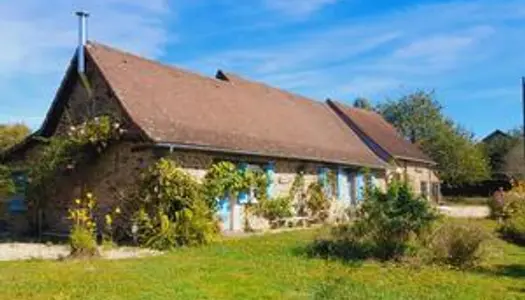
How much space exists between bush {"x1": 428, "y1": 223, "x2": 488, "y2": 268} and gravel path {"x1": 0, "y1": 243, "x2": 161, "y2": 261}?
6.07 metres

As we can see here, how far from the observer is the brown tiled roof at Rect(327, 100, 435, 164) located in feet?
104

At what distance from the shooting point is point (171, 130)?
16.9 metres

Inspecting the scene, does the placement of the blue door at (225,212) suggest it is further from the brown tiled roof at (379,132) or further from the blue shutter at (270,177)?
the brown tiled roof at (379,132)

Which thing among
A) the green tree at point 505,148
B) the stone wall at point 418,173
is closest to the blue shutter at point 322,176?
the stone wall at point 418,173

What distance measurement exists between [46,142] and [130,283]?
32.5 ft

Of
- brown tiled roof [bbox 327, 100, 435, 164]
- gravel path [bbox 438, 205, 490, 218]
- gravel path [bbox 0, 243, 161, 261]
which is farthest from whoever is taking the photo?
brown tiled roof [bbox 327, 100, 435, 164]

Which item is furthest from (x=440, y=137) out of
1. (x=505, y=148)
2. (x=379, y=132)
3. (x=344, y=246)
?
(x=505, y=148)

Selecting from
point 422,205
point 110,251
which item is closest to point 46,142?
point 110,251

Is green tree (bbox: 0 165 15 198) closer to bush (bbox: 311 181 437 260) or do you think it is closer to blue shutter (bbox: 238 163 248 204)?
blue shutter (bbox: 238 163 248 204)

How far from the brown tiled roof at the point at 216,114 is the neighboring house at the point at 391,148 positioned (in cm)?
218

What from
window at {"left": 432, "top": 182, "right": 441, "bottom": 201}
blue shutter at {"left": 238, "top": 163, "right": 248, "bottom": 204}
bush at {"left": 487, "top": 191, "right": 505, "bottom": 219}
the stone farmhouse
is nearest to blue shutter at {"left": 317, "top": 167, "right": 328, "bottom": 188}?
the stone farmhouse

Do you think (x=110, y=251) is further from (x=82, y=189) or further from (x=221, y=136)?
(x=221, y=136)

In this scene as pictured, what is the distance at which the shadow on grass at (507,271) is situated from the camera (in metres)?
11.5

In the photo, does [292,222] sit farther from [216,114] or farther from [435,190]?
[435,190]
